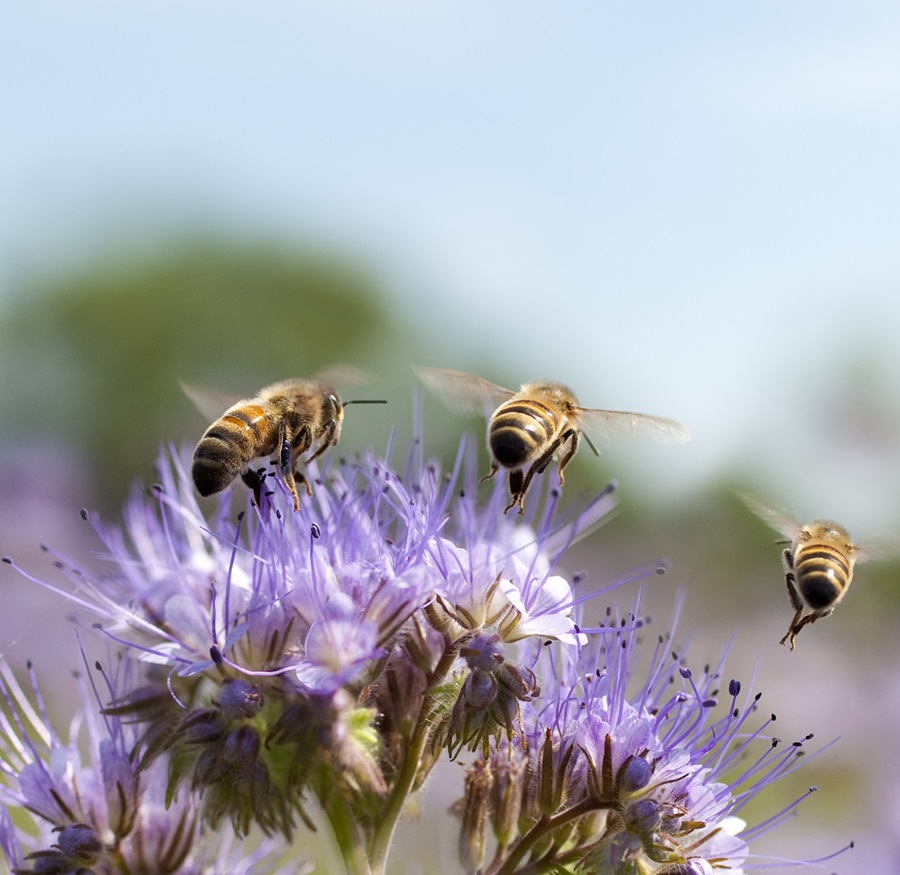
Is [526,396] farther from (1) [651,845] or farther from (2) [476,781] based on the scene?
(1) [651,845]

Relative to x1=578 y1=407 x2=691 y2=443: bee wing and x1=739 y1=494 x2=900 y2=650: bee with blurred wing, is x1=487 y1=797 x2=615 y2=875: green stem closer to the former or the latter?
x1=739 y1=494 x2=900 y2=650: bee with blurred wing

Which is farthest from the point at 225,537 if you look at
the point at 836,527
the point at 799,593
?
the point at 836,527

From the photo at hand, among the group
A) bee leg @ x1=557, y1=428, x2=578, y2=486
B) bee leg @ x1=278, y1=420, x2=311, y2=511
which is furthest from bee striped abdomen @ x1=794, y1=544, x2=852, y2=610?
bee leg @ x1=278, y1=420, x2=311, y2=511

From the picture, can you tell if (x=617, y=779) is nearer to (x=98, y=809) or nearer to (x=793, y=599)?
(x=98, y=809)

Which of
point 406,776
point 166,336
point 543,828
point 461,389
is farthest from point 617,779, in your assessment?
point 166,336

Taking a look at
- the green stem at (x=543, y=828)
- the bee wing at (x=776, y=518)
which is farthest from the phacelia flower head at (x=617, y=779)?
the bee wing at (x=776, y=518)
